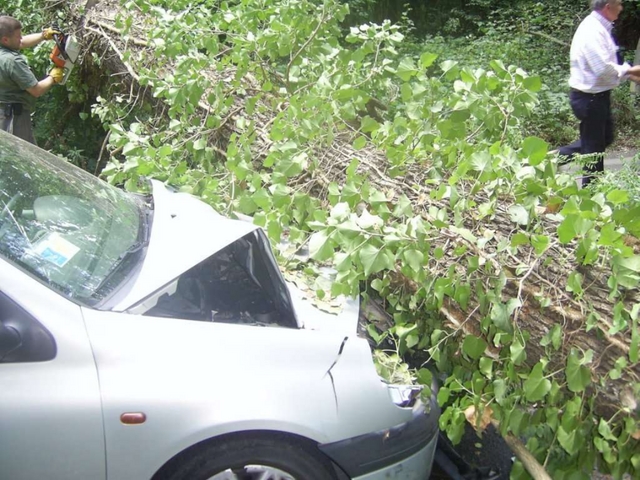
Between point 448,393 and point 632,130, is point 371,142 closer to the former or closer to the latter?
point 448,393

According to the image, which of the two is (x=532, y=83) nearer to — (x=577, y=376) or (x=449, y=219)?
(x=449, y=219)

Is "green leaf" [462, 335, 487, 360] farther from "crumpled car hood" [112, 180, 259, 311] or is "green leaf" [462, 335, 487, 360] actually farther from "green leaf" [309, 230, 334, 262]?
"crumpled car hood" [112, 180, 259, 311]

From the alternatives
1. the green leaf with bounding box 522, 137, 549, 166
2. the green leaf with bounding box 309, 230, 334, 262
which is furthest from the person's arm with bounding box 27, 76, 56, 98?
the green leaf with bounding box 522, 137, 549, 166

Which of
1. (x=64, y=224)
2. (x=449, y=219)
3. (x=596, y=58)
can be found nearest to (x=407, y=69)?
(x=449, y=219)

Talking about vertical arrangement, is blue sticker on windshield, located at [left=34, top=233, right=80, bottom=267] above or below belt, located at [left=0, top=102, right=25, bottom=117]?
above

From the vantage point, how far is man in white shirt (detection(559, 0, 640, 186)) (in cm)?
536

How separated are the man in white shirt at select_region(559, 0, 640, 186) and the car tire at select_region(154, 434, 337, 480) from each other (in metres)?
3.74

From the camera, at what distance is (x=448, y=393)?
2.79 metres

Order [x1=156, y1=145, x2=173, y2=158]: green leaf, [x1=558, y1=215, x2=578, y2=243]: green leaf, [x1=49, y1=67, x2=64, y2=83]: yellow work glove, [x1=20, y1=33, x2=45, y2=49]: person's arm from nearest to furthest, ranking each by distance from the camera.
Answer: [x1=558, y1=215, x2=578, y2=243]: green leaf < [x1=156, y1=145, x2=173, y2=158]: green leaf < [x1=49, y1=67, x2=64, y2=83]: yellow work glove < [x1=20, y1=33, x2=45, y2=49]: person's arm

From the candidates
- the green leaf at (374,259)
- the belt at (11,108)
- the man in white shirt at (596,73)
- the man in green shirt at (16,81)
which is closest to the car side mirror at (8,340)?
the green leaf at (374,259)

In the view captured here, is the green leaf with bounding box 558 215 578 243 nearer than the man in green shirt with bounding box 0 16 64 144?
Yes

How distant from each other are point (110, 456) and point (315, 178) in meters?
2.02

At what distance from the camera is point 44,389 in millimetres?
2256

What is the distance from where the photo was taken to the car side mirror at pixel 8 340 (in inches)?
87.0
